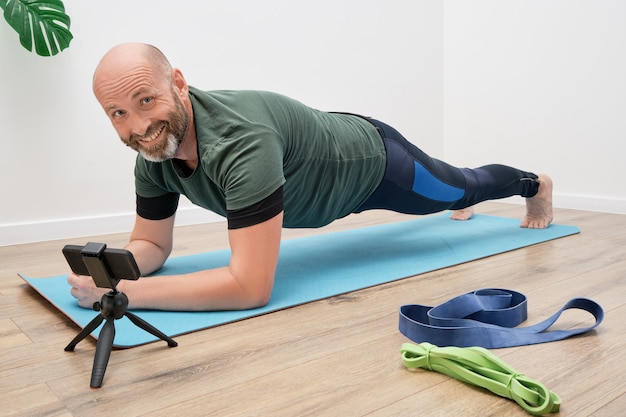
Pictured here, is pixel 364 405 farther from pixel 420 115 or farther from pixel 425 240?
pixel 420 115

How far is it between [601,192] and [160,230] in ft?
8.45

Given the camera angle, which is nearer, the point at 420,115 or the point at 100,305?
the point at 100,305

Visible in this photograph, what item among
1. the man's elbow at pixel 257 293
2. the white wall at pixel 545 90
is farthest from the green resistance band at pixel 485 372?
the white wall at pixel 545 90

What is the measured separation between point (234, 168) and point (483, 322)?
0.74 meters

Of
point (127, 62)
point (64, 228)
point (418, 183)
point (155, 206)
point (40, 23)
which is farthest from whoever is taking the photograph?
point (64, 228)

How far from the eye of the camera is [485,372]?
1.18 meters

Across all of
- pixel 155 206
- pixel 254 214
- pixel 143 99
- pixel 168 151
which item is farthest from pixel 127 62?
pixel 155 206

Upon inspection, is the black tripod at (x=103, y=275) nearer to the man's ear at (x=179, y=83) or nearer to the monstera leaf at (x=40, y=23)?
the man's ear at (x=179, y=83)

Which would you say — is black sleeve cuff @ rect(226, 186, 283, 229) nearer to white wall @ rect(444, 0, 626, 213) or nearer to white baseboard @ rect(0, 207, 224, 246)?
white baseboard @ rect(0, 207, 224, 246)

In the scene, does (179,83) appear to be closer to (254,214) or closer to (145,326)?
(254,214)

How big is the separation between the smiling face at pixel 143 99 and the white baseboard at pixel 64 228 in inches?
64.9

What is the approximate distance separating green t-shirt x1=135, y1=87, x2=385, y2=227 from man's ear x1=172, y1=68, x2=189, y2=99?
5 centimetres

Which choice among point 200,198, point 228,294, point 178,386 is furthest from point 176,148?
point 178,386

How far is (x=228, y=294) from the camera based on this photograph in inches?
63.8
